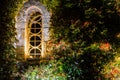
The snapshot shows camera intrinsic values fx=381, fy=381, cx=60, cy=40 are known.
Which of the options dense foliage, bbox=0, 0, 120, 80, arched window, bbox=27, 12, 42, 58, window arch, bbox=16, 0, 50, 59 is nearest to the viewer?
dense foliage, bbox=0, 0, 120, 80

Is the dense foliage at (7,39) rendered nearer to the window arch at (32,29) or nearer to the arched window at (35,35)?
the window arch at (32,29)

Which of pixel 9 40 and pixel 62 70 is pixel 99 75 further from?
pixel 9 40

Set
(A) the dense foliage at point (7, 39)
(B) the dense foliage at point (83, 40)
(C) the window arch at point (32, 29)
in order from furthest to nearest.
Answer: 1. (C) the window arch at point (32, 29)
2. (A) the dense foliage at point (7, 39)
3. (B) the dense foliage at point (83, 40)

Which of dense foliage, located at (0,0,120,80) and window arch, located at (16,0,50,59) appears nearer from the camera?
dense foliage, located at (0,0,120,80)

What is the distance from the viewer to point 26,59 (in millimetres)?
11719

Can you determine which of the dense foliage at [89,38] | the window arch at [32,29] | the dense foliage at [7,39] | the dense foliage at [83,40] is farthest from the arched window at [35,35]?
the dense foliage at [89,38]

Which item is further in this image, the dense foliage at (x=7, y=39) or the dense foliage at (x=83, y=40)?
the dense foliage at (x=7, y=39)

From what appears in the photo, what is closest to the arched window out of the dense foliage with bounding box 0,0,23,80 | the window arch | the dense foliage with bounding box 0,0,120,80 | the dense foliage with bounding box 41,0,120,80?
the window arch

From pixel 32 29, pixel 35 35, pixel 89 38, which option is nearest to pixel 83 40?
pixel 89 38

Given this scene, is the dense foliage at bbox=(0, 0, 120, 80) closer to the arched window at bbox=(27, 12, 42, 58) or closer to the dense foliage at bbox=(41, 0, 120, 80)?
the dense foliage at bbox=(41, 0, 120, 80)

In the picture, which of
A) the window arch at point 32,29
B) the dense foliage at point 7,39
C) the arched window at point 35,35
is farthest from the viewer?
the arched window at point 35,35

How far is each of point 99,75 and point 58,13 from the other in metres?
2.10

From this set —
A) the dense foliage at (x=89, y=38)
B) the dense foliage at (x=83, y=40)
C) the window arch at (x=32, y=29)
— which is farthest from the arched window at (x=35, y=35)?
the dense foliage at (x=89, y=38)

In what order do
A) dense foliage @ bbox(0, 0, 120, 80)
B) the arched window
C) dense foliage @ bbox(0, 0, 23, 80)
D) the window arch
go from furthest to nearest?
the arched window < the window arch < dense foliage @ bbox(0, 0, 23, 80) < dense foliage @ bbox(0, 0, 120, 80)
